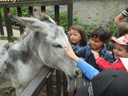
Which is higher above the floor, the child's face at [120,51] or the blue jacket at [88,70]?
the child's face at [120,51]

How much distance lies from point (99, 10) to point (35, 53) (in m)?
6.78

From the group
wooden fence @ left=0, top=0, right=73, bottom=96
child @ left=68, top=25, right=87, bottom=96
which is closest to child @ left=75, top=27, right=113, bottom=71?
child @ left=68, top=25, right=87, bottom=96

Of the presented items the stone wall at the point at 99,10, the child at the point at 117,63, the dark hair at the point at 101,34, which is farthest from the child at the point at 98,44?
the stone wall at the point at 99,10

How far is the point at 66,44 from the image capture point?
253cm

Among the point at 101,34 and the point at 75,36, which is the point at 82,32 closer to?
the point at 75,36

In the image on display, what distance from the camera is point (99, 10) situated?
9.32 meters

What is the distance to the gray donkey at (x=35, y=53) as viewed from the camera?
2.59 metres

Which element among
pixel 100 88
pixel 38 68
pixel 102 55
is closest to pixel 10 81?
pixel 38 68

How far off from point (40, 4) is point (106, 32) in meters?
1.45

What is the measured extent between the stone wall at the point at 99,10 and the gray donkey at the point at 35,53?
6093mm

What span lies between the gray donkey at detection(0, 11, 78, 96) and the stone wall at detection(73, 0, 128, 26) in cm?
609

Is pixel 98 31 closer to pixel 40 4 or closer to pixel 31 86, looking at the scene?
pixel 31 86

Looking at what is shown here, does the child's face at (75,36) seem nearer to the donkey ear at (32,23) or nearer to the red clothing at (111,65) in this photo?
the donkey ear at (32,23)

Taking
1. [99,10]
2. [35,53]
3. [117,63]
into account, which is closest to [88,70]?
[117,63]
